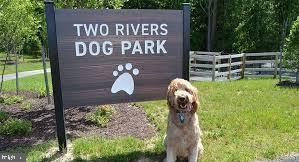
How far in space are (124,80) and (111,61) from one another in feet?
1.18

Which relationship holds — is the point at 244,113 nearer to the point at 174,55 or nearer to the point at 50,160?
the point at 174,55

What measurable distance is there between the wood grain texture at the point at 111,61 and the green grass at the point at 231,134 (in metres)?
0.81

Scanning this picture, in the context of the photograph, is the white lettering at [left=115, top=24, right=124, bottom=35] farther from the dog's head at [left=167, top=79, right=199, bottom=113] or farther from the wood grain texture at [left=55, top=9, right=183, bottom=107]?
the dog's head at [left=167, top=79, right=199, bottom=113]

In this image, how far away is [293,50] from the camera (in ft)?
52.6

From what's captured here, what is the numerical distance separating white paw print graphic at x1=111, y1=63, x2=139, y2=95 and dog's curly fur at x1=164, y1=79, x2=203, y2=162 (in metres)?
0.99

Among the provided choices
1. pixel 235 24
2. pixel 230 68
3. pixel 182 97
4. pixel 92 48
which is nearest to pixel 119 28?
pixel 92 48

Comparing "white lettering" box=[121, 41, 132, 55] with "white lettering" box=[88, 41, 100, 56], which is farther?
"white lettering" box=[121, 41, 132, 55]

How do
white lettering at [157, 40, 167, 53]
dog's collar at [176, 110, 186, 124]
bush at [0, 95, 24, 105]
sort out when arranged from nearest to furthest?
dog's collar at [176, 110, 186, 124]
white lettering at [157, 40, 167, 53]
bush at [0, 95, 24, 105]

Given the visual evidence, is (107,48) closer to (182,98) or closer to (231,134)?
(182,98)

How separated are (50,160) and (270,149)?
339 centimetres

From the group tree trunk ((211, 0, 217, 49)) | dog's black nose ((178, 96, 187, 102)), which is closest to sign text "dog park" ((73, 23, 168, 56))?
dog's black nose ((178, 96, 187, 102))

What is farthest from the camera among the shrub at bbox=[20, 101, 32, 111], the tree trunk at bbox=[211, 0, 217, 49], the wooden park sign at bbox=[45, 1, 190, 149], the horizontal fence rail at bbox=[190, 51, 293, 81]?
the tree trunk at bbox=[211, 0, 217, 49]

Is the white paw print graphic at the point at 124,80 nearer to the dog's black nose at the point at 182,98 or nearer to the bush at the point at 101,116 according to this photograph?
the dog's black nose at the point at 182,98

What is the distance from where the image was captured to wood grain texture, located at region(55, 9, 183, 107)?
6348 millimetres
